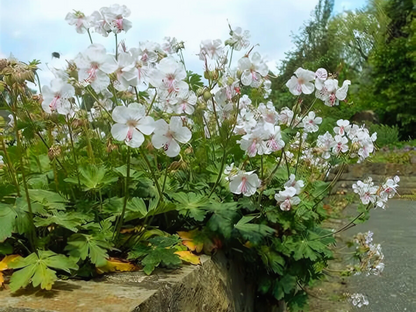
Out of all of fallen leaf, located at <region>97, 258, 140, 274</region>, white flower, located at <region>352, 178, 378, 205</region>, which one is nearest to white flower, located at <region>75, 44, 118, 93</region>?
fallen leaf, located at <region>97, 258, 140, 274</region>

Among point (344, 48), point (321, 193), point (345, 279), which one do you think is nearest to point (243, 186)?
point (321, 193)

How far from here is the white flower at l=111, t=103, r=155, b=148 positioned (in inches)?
47.1

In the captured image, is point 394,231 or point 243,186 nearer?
point 243,186

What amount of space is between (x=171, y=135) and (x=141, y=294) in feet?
1.35

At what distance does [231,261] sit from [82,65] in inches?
37.5

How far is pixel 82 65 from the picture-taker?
129 centimetres

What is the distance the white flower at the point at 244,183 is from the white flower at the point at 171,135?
1.16 feet

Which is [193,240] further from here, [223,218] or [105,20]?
[105,20]

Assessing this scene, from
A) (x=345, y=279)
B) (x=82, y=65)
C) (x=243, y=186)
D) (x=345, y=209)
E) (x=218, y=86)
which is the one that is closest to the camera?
(x=82, y=65)

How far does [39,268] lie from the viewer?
1.24m

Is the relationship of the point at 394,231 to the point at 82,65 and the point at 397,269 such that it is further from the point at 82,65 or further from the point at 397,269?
the point at 82,65

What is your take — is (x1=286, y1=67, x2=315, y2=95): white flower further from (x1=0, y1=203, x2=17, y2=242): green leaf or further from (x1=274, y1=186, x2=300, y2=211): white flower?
(x1=0, y1=203, x2=17, y2=242): green leaf

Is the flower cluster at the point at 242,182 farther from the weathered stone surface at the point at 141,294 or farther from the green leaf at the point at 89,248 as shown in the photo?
the green leaf at the point at 89,248

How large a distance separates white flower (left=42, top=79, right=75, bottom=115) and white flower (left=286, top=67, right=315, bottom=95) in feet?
2.66
